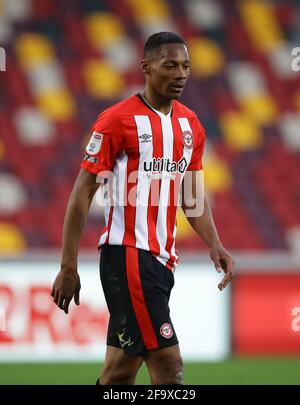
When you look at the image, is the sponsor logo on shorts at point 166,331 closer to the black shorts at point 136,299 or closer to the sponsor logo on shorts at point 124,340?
the black shorts at point 136,299

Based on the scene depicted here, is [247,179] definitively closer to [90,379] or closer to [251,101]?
[251,101]

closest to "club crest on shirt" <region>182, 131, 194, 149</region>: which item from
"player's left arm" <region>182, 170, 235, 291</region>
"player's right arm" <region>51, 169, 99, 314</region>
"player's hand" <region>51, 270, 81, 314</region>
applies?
"player's left arm" <region>182, 170, 235, 291</region>

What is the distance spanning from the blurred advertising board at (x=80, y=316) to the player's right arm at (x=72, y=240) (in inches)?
144

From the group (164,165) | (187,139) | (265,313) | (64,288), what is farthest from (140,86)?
(64,288)

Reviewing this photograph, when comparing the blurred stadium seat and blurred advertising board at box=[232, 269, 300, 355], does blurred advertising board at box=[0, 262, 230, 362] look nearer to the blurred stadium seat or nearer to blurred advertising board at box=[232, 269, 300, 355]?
blurred advertising board at box=[232, 269, 300, 355]

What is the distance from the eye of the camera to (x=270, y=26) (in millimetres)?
11000

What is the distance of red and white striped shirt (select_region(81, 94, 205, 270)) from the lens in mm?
3760

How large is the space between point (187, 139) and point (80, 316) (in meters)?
3.69

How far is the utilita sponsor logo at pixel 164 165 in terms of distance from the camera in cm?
381

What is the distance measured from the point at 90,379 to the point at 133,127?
9.94ft

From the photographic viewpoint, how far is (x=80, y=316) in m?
7.41

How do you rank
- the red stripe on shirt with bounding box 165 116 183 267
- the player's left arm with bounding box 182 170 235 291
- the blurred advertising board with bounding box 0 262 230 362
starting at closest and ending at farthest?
the red stripe on shirt with bounding box 165 116 183 267
the player's left arm with bounding box 182 170 235 291
the blurred advertising board with bounding box 0 262 230 362

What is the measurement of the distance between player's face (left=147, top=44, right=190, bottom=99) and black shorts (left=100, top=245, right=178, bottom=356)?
0.64 metres

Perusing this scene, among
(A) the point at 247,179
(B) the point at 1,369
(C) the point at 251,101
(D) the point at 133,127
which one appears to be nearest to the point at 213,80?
(C) the point at 251,101
